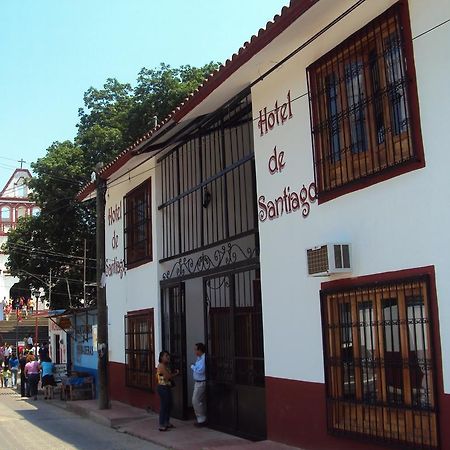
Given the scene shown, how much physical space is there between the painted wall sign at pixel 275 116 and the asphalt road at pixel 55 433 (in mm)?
5400

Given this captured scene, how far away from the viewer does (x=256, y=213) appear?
388 inches

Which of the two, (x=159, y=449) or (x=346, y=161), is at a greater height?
(x=346, y=161)

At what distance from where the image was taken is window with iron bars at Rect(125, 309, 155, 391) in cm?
1386

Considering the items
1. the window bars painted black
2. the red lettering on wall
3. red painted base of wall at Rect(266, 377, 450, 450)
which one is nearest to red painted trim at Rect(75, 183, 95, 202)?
the window bars painted black

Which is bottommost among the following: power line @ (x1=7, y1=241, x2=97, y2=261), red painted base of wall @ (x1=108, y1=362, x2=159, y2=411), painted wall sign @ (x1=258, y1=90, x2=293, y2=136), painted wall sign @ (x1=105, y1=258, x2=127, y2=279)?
red painted base of wall @ (x1=108, y1=362, x2=159, y2=411)

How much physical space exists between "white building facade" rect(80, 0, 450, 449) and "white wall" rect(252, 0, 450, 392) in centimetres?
2

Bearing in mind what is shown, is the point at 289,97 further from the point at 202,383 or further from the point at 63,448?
the point at 63,448

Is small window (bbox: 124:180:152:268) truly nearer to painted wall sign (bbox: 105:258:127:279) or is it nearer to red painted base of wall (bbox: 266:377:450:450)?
painted wall sign (bbox: 105:258:127:279)

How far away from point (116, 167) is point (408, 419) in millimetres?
9504

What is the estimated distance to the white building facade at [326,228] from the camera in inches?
248

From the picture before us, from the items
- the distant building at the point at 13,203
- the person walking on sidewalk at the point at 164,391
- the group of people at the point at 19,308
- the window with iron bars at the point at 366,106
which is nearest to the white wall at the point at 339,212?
the window with iron bars at the point at 366,106

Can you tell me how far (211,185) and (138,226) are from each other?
332 cm

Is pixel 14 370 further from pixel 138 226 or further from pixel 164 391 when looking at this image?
pixel 164 391

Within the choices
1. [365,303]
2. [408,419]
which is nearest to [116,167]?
[365,303]
